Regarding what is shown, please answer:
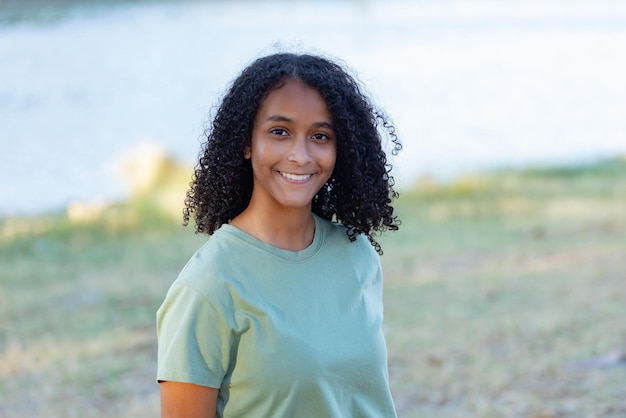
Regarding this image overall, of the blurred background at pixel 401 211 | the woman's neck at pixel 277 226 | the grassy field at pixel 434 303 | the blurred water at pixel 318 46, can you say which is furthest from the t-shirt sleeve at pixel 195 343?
the blurred water at pixel 318 46

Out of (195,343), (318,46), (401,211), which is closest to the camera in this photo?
(195,343)

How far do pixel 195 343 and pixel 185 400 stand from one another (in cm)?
10

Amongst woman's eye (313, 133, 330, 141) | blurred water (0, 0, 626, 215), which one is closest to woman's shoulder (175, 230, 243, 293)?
woman's eye (313, 133, 330, 141)

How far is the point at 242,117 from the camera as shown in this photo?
6.53 ft

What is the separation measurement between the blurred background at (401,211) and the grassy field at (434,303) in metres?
0.02

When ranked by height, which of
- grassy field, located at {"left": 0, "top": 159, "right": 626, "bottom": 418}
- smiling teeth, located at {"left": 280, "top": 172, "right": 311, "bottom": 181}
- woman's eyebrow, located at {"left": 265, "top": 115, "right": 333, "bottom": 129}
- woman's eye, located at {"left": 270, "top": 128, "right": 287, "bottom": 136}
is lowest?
grassy field, located at {"left": 0, "top": 159, "right": 626, "bottom": 418}

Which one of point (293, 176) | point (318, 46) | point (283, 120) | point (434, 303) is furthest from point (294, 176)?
point (318, 46)

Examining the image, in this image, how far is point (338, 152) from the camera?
209 cm

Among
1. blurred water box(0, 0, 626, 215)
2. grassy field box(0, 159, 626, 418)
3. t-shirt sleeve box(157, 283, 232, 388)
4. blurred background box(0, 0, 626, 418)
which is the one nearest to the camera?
t-shirt sleeve box(157, 283, 232, 388)

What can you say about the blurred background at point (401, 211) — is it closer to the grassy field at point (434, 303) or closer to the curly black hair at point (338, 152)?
the grassy field at point (434, 303)

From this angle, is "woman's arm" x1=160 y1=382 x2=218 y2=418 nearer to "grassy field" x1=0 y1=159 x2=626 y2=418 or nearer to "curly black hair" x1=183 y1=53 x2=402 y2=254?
"curly black hair" x1=183 y1=53 x2=402 y2=254

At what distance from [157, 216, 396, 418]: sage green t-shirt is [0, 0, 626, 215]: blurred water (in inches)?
230

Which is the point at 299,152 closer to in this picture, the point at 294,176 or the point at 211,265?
the point at 294,176

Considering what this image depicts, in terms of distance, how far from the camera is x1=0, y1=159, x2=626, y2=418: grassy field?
13.9 ft
